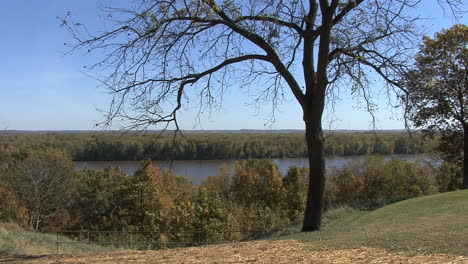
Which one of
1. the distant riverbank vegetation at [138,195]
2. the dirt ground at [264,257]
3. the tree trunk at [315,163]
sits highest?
the tree trunk at [315,163]

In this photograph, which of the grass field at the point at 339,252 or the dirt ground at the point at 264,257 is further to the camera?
the grass field at the point at 339,252

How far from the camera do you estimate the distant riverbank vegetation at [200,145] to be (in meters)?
9.34

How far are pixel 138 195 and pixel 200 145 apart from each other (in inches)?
698

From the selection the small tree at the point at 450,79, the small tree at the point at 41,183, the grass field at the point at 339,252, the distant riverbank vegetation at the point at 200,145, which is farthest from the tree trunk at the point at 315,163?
the small tree at the point at 41,183

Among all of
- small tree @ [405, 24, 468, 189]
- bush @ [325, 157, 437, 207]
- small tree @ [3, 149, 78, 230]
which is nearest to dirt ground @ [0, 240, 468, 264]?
small tree @ [405, 24, 468, 189]

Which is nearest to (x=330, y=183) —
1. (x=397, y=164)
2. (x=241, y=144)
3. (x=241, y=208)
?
(x=397, y=164)

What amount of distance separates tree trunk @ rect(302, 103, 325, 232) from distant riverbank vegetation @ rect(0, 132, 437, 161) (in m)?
0.35

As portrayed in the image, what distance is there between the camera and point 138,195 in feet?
107

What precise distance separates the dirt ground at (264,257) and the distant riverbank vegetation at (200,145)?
2.29 m

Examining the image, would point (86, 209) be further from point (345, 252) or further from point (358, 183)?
point (345, 252)

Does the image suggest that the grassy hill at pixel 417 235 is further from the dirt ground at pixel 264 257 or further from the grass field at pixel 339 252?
the dirt ground at pixel 264 257

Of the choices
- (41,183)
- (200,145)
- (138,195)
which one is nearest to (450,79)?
(200,145)

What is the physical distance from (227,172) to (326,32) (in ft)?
140

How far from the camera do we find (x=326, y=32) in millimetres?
9508
